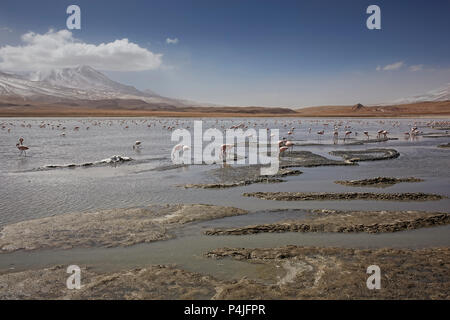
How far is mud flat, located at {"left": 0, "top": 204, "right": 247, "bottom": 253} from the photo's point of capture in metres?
6.98

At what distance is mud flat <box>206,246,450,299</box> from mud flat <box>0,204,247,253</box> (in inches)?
75.2

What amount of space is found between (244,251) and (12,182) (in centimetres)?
982

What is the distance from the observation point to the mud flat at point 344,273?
16.3 ft

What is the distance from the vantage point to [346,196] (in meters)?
10.5

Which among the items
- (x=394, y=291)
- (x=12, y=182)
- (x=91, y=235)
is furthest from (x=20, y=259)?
(x=12, y=182)

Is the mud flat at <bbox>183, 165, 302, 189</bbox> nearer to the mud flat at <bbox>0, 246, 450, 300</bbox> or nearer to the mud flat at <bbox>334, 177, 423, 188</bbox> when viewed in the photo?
the mud flat at <bbox>334, 177, 423, 188</bbox>

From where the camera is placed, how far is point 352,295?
493 cm

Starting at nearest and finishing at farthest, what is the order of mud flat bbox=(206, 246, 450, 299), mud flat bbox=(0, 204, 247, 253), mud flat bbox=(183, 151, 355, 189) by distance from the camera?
mud flat bbox=(206, 246, 450, 299) → mud flat bbox=(0, 204, 247, 253) → mud flat bbox=(183, 151, 355, 189)

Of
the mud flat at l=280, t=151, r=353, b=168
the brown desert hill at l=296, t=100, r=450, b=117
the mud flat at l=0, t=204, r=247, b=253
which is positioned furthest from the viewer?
the brown desert hill at l=296, t=100, r=450, b=117

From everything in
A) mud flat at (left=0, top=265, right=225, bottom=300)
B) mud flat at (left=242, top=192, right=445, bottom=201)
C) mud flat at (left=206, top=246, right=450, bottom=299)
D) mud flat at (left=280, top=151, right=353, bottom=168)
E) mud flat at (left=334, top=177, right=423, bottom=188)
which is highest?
mud flat at (left=280, top=151, right=353, bottom=168)

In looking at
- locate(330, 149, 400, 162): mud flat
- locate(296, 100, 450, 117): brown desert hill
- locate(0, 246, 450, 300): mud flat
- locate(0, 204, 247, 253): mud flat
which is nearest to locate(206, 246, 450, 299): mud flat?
locate(0, 246, 450, 300): mud flat

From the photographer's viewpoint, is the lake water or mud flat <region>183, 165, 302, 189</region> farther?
mud flat <region>183, 165, 302, 189</region>

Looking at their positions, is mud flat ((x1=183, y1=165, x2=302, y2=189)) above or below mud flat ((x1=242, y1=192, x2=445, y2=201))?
above
